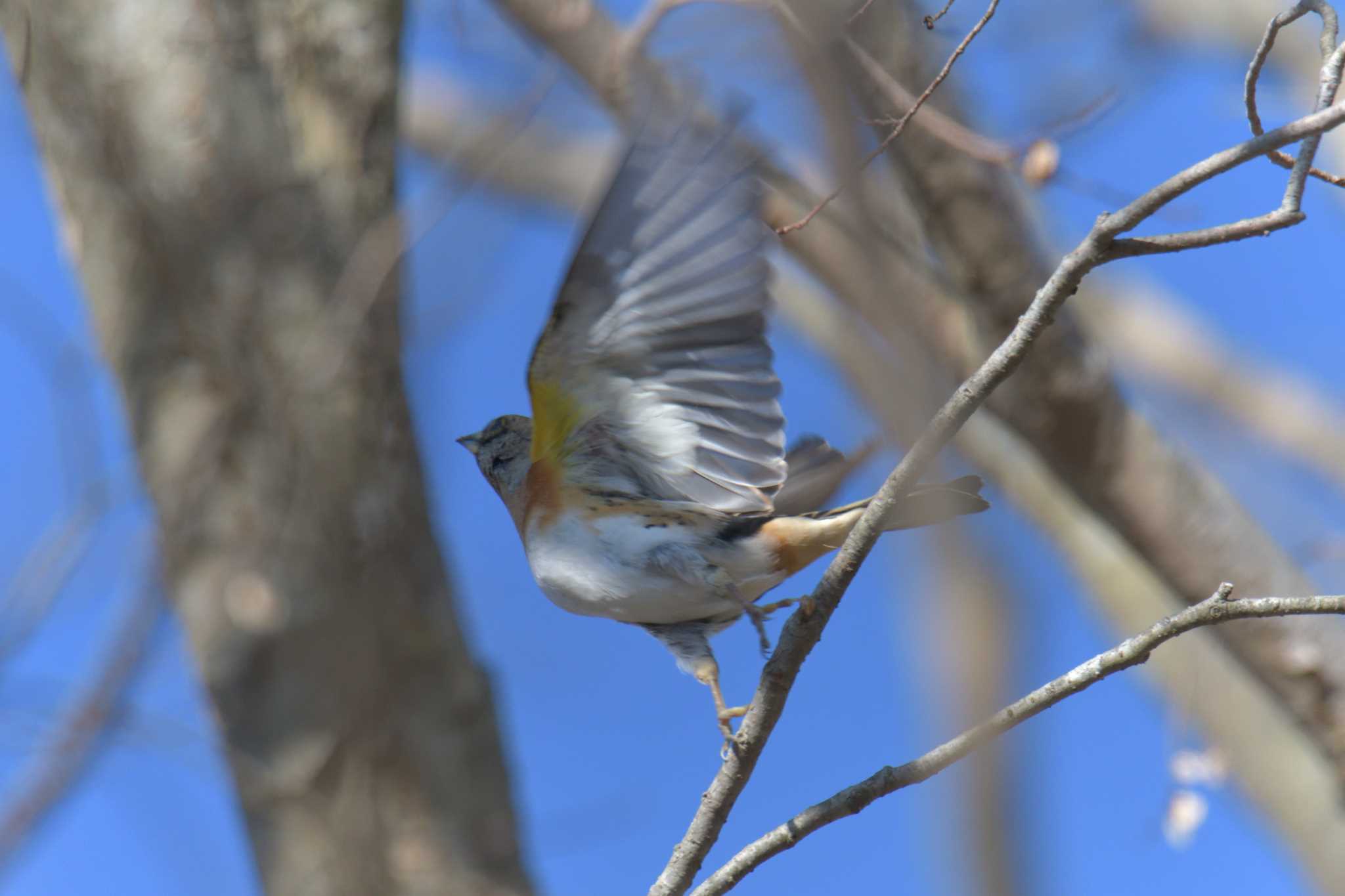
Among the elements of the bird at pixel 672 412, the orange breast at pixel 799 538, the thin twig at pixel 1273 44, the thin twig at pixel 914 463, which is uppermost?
the bird at pixel 672 412

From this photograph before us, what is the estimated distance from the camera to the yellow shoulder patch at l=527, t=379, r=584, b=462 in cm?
272

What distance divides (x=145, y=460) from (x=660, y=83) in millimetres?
2243

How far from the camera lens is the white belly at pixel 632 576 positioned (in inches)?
99.7

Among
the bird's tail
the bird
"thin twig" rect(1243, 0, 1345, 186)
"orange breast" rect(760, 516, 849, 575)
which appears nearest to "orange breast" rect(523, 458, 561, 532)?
the bird

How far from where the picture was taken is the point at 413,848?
4199mm

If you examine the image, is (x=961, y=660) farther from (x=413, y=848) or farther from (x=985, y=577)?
(x=413, y=848)

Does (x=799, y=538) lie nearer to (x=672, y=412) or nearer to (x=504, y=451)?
(x=672, y=412)

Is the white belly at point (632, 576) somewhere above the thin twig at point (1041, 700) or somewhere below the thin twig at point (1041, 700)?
above

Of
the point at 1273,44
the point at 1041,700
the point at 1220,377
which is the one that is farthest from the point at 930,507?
the point at 1220,377

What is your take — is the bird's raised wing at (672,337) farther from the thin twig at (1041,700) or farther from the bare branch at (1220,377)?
the bare branch at (1220,377)

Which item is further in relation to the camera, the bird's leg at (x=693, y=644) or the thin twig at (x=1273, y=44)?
the bird's leg at (x=693, y=644)

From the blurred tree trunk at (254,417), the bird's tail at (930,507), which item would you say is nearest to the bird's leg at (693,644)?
the bird's tail at (930,507)

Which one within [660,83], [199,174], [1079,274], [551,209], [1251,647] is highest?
[551,209]

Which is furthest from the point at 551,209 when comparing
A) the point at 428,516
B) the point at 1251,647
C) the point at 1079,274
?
the point at 1079,274
